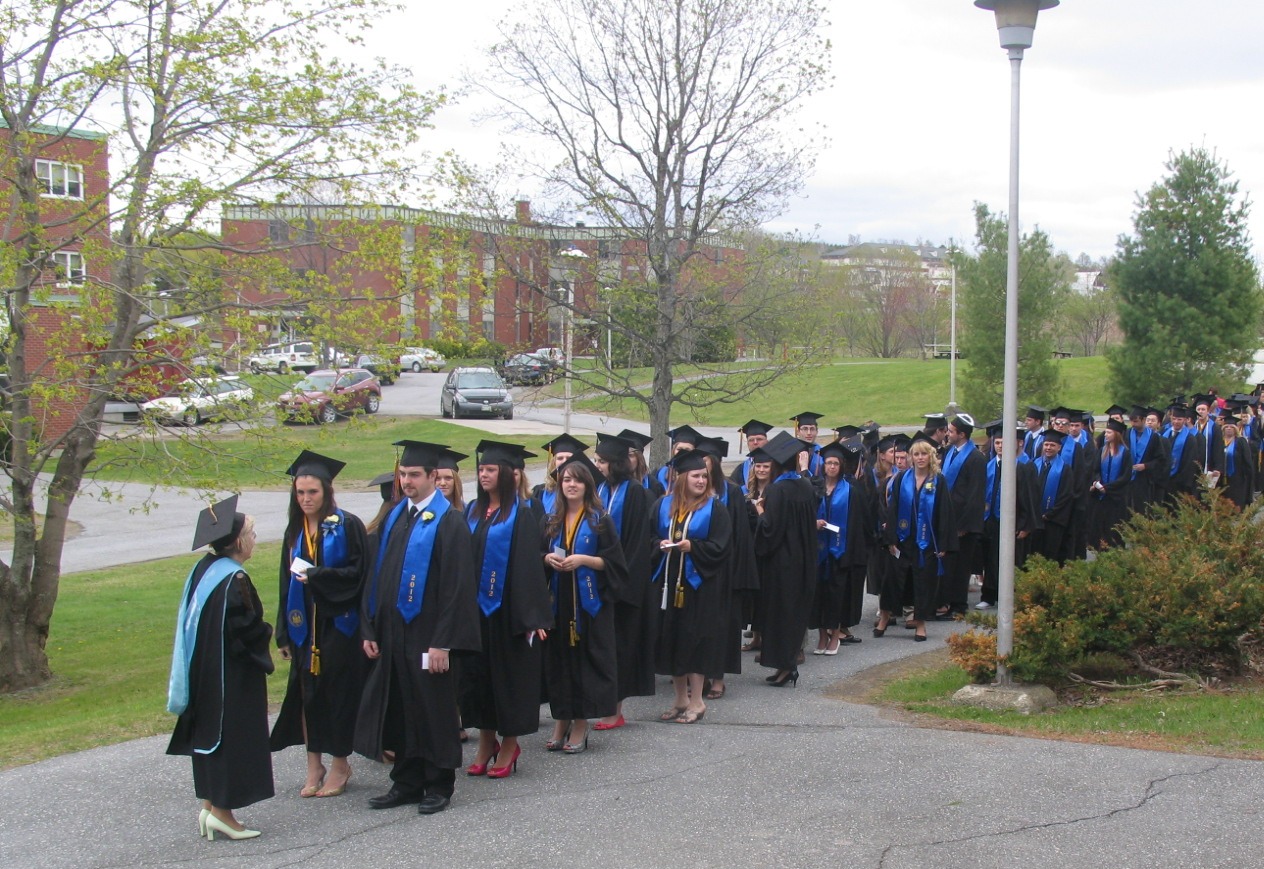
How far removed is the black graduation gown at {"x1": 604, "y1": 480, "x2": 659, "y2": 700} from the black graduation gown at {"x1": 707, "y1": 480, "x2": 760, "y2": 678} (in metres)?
0.68

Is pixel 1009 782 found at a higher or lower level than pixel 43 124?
lower

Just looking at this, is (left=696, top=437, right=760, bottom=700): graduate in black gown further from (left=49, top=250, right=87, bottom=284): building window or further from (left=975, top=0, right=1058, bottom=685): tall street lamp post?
(left=49, top=250, right=87, bottom=284): building window

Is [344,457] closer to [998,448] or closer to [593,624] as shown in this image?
[998,448]

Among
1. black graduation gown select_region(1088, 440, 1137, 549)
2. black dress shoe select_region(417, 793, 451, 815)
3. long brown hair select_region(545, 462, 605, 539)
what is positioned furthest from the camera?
black graduation gown select_region(1088, 440, 1137, 549)

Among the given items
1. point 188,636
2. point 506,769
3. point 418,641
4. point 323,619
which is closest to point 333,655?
point 323,619

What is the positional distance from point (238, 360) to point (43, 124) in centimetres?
289

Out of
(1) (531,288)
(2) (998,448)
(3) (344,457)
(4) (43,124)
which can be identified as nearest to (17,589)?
(4) (43,124)

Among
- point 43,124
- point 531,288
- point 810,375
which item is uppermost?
point 43,124

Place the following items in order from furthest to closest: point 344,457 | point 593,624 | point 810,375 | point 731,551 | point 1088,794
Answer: point 344,457, point 810,375, point 731,551, point 593,624, point 1088,794

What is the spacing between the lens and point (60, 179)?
12.5 metres

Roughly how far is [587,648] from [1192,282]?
2568 cm

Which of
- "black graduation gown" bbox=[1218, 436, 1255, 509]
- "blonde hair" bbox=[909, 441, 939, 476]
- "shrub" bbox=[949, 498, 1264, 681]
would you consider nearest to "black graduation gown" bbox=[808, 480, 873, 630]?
"blonde hair" bbox=[909, 441, 939, 476]

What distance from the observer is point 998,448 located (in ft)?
42.0

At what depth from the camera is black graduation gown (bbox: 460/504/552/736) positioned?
22.7 feet
